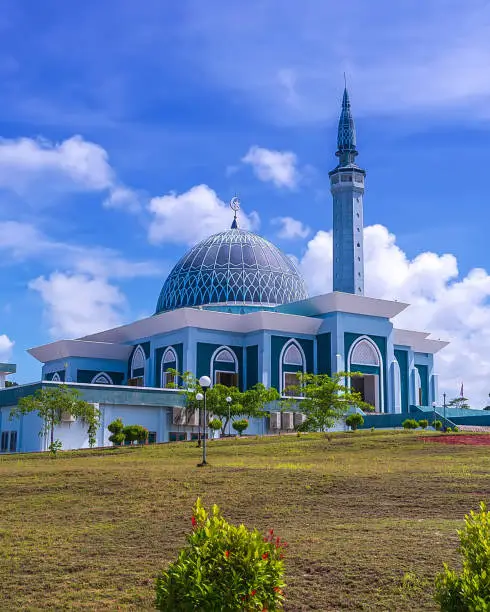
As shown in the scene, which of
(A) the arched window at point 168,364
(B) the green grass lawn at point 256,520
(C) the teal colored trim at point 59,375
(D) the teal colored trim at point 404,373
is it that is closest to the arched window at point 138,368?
(A) the arched window at point 168,364

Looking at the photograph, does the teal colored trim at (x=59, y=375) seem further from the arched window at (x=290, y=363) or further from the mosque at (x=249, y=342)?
the arched window at (x=290, y=363)

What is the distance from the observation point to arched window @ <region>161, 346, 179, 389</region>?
4830 cm

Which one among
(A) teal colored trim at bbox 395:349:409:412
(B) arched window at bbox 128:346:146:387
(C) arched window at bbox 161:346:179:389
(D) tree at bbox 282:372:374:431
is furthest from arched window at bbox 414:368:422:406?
(D) tree at bbox 282:372:374:431

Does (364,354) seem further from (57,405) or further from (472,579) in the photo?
(472,579)

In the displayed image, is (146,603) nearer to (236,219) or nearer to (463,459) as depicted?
(463,459)

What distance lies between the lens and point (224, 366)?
48156 millimetres

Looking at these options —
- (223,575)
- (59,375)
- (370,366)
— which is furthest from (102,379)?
(223,575)

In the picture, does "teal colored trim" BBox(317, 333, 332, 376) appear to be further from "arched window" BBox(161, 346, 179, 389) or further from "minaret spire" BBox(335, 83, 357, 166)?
"minaret spire" BBox(335, 83, 357, 166)

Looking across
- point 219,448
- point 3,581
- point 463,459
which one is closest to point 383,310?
point 219,448

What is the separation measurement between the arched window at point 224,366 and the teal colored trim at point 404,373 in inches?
476

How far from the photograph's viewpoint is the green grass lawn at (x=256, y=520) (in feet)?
32.1

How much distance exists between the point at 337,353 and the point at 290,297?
28.0 feet

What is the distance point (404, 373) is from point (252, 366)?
39.1ft

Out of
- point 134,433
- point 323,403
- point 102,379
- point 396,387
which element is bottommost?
point 134,433
